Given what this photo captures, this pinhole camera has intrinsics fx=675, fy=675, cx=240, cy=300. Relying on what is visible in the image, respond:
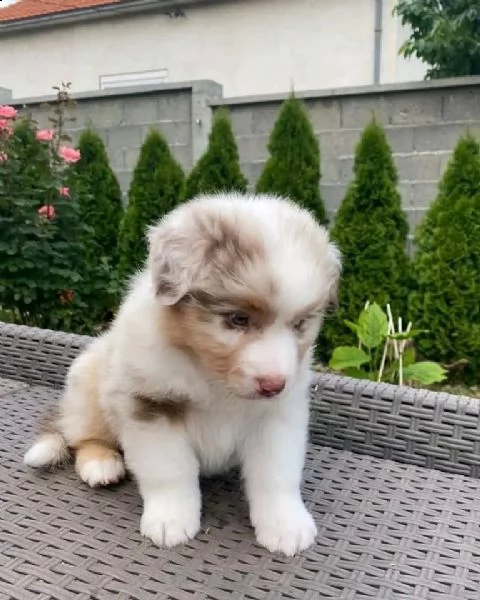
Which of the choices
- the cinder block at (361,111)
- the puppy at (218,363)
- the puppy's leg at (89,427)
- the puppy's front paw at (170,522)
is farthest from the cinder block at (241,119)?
the puppy's front paw at (170,522)

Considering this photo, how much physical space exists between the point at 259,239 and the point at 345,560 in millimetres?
780

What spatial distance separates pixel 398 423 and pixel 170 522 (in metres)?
0.89

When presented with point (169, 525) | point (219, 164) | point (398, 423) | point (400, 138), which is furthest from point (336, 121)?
point (169, 525)

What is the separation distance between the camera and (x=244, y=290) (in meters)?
1.43

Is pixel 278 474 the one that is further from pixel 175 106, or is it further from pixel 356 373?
pixel 175 106

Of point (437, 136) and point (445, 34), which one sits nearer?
point (437, 136)

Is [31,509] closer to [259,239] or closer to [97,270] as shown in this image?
[259,239]

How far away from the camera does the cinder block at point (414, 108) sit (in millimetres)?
5309

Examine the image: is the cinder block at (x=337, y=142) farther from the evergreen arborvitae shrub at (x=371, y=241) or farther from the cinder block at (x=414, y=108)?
the evergreen arborvitae shrub at (x=371, y=241)

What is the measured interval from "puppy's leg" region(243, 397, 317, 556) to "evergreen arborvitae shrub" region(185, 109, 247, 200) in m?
3.74

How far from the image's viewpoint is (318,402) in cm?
234

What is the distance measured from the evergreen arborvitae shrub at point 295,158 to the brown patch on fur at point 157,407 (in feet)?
11.7

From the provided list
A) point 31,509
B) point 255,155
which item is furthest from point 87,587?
point 255,155

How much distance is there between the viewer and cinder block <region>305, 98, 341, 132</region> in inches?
222
